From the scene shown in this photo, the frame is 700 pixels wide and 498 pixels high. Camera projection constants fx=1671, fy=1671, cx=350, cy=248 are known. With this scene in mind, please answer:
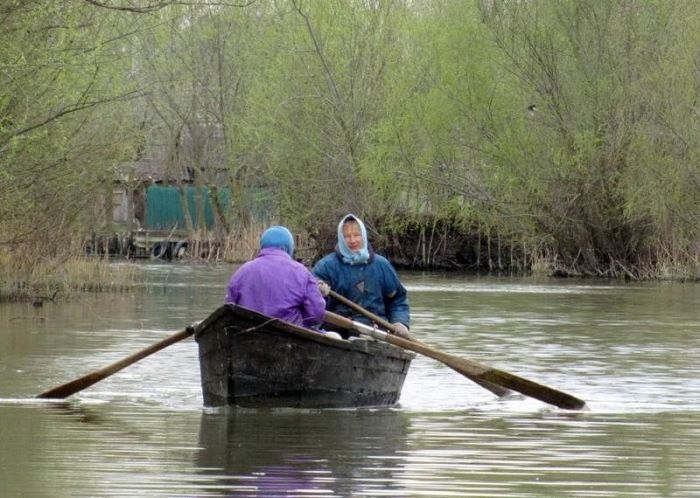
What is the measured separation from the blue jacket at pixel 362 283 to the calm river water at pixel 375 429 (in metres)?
0.92

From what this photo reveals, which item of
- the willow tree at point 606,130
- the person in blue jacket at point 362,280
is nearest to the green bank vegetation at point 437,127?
the willow tree at point 606,130

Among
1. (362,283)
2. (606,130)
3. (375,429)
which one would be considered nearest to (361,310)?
(362,283)

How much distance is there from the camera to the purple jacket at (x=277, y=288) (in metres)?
13.0

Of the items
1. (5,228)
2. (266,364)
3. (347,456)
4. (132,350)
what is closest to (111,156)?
(5,228)

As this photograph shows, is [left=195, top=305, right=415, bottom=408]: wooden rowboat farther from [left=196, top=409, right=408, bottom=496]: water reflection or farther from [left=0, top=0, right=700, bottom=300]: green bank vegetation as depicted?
[left=0, top=0, right=700, bottom=300]: green bank vegetation

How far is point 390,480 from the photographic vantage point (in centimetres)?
982

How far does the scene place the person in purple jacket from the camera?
13023mm

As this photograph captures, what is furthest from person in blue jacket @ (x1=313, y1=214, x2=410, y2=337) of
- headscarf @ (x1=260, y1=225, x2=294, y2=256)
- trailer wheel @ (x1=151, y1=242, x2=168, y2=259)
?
trailer wheel @ (x1=151, y1=242, x2=168, y2=259)

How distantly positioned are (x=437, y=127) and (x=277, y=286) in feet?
106

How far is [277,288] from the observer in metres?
13.0

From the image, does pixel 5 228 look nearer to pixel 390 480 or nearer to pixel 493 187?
pixel 390 480

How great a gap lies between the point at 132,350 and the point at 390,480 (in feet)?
33.6

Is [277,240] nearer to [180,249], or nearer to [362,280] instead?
[362,280]

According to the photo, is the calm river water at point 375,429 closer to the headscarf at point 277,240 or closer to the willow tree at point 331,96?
the headscarf at point 277,240
